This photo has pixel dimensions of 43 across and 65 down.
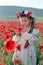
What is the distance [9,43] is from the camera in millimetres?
1147

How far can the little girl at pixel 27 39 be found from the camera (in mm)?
1134

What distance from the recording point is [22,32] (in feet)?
3.78

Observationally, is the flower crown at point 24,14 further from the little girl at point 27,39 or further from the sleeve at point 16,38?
the sleeve at point 16,38

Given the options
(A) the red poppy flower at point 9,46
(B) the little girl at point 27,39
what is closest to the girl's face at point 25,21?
(B) the little girl at point 27,39

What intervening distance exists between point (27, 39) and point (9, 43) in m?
0.13

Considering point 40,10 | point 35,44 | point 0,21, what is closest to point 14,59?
point 35,44

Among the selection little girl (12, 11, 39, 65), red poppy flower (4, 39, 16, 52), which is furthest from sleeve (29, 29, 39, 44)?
red poppy flower (4, 39, 16, 52)

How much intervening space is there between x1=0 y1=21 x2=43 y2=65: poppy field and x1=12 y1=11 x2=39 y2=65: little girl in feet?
0.08

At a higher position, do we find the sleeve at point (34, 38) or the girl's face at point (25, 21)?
the girl's face at point (25, 21)

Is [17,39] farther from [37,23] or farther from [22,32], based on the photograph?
[37,23]

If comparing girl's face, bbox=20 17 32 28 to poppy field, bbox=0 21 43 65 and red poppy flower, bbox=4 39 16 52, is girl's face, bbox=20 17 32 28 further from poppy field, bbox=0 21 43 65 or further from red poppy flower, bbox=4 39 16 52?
red poppy flower, bbox=4 39 16 52

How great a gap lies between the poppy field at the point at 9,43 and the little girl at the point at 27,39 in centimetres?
2

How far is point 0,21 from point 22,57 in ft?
0.96

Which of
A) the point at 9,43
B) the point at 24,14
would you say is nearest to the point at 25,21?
the point at 24,14
